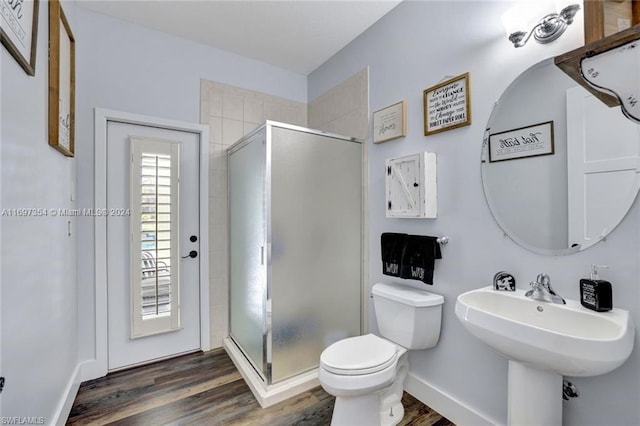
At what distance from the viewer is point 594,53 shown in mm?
1057

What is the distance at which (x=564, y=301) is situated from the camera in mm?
1240

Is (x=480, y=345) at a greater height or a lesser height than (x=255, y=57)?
lesser

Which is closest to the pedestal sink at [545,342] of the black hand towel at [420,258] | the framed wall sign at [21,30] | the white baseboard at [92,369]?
the black hand towel at [420,258]

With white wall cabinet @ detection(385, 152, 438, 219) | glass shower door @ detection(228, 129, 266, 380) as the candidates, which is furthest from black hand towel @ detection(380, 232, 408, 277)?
glass shower door @ detection(228, 129, 266, 380)

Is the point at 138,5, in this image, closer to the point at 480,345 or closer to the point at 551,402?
the point at 480,345

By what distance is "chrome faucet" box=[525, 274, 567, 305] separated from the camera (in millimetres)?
1262

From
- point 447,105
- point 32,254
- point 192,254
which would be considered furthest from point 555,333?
point 192,254

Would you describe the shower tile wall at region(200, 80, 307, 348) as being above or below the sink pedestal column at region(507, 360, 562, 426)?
above

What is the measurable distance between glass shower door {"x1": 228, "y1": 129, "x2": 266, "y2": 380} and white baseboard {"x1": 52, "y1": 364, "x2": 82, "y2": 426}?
1.07 m

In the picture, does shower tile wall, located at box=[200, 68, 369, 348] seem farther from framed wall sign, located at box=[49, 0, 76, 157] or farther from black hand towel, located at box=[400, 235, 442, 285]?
black hand towel, located at box=[400, 235, 442, 285]

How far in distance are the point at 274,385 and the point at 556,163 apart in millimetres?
2045

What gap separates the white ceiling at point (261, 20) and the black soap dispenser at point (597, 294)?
2047 millimetres

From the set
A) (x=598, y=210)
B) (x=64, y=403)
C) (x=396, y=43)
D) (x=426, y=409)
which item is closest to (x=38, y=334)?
(x=64, y=403)

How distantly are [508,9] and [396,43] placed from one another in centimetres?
76
